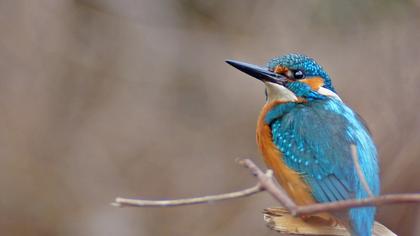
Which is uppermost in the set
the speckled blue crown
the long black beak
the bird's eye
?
the speckled blue crown

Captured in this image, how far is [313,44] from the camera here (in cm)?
572

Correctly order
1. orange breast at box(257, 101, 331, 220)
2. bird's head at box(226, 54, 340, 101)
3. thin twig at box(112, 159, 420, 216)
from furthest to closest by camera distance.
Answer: bird's head at box(226, 54, 340, 101)
orange breast at box(257, 101, 331, 220)
thin twig at box(112, 159, 420, 216)

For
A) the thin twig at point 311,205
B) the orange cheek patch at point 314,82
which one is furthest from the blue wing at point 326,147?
the thin twig at point 311,205

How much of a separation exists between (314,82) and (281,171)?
0.44 metres

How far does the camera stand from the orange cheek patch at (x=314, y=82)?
10.0ft

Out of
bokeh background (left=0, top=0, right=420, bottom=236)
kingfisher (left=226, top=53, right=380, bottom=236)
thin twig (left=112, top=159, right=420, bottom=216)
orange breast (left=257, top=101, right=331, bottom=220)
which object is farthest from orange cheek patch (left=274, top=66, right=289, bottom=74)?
bokeh background (left=0, top=0, right=420, bottom=236)

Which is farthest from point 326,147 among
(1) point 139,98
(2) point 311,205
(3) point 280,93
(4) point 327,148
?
(1) point 139,98

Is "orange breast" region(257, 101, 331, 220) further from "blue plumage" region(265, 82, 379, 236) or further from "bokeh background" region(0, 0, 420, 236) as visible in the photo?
"bokeh background" region(0, 0, 420, 236)

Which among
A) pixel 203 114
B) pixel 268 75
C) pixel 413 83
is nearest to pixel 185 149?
pixel 203 114

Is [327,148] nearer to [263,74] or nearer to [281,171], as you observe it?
[281,171]

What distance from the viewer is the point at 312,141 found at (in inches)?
110

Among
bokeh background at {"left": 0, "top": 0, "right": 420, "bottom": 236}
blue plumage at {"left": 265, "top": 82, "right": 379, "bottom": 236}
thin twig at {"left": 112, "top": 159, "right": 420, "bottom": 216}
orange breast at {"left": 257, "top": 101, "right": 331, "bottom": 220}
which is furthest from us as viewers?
bokeh background at {"left": 0, "top": 0, "right": 420, "bottom": 236}

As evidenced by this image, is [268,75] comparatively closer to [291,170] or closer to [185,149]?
[291,170]

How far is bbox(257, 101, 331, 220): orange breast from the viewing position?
279cm
